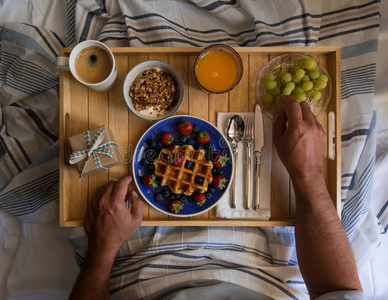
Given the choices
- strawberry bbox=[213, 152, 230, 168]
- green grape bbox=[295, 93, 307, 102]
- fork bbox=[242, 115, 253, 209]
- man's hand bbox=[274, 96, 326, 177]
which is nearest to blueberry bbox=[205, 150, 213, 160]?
strawberry bbox=[213, 152, 230, 168]

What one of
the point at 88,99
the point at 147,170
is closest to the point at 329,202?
the point at 147,170

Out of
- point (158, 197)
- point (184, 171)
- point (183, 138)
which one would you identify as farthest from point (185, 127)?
point (158, 197)

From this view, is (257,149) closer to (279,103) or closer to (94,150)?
(279,103)

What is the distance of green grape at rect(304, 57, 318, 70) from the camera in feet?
3.28

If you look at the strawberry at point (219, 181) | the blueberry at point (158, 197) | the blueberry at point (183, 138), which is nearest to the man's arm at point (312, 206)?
the strawberry at point (219, 181)

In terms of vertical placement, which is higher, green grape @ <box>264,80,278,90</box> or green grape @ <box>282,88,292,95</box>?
green grape @ <box>264,80,278,90</box>

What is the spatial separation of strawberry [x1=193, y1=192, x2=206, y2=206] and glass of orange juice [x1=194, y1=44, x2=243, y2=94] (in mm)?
343

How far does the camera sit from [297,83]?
1026mm

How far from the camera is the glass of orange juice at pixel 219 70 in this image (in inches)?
39.6

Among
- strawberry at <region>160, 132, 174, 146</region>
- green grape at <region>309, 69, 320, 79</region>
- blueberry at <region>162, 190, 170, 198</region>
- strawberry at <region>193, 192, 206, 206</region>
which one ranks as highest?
green grape at <region>309, 69, 320, 79</region>

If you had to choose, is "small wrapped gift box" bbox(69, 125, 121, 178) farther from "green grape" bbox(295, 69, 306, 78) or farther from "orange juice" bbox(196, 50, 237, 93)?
"green grape" bbox(295, 69, 306, 78)

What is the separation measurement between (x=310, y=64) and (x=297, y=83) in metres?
0.07

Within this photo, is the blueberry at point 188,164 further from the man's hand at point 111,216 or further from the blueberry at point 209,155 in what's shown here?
the man's hand at point 111,216

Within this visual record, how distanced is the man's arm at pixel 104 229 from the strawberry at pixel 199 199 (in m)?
0.18
